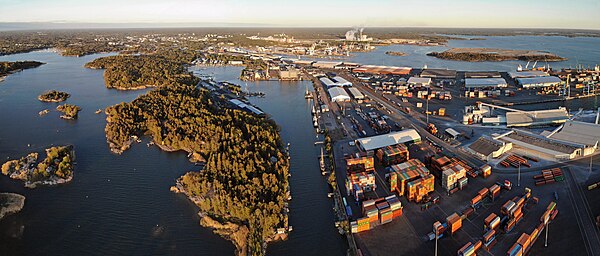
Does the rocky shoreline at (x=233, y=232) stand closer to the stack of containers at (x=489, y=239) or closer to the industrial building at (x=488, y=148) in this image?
the stack of containers at (x=489, y=239)

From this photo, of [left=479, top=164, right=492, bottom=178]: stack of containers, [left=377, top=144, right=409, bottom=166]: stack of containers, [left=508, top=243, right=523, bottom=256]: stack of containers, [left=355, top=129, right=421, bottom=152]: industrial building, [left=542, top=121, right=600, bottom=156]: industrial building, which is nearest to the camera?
[left=508, top=243, right=523, bottom=256]: stack of containers

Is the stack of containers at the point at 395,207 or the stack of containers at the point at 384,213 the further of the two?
the stack of containers at the point at 395,207

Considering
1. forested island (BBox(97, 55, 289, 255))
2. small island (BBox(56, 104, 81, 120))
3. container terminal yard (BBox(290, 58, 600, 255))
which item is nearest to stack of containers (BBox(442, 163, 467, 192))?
container terminal yard (BBox(290, 58, 600, 255))

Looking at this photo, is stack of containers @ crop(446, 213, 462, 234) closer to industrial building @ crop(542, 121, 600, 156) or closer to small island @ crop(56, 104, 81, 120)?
industrial building @ crop(542, 121, 600, 156)

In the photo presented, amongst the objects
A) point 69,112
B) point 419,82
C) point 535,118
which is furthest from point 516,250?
point 69,112

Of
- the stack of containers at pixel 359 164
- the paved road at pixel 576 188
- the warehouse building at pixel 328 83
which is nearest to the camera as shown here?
the paved road at pixel 576 188

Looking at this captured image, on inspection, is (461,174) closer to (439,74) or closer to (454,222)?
(454,222)

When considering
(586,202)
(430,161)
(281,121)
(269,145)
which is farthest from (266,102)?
(586,202)

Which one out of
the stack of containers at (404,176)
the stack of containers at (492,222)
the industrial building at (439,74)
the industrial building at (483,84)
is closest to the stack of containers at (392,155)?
the stack of containers at (404,176)
